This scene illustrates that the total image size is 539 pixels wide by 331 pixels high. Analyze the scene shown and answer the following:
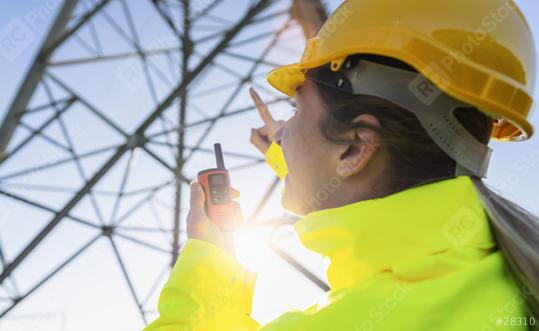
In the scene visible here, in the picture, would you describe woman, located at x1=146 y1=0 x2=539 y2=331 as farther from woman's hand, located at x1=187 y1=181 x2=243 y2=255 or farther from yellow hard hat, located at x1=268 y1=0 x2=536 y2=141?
woman's hand, located at x1=187 y1=181 x2=243 y2=255

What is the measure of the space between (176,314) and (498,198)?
82 centimetres

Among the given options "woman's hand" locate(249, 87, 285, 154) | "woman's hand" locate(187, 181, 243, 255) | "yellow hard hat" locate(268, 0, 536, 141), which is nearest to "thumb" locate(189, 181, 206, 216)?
"woman's hand" locate(187, 181, 243, 255)

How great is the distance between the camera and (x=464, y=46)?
1.01 m

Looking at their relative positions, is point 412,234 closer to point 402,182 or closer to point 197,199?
point 402,182

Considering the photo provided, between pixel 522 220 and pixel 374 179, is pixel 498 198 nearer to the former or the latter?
pixel 522 220

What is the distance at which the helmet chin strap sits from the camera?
974mm

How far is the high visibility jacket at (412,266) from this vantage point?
2.45 feet

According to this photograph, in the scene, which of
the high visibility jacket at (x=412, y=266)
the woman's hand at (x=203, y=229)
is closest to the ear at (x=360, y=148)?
the high visibility jacket at (x=412, y=266)

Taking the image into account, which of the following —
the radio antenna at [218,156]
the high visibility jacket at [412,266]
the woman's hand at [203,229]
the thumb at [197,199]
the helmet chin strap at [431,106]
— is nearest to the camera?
the high visibility jacket at [412,266]

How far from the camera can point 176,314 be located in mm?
1194

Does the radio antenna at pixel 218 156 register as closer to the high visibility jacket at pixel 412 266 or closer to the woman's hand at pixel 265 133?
the woman's hand at pixel 265 133

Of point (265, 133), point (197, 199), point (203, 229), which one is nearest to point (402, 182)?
point (203, 229)

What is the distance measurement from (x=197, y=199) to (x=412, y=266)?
39.1 inches

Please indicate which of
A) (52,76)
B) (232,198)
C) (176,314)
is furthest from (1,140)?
(176,314)
